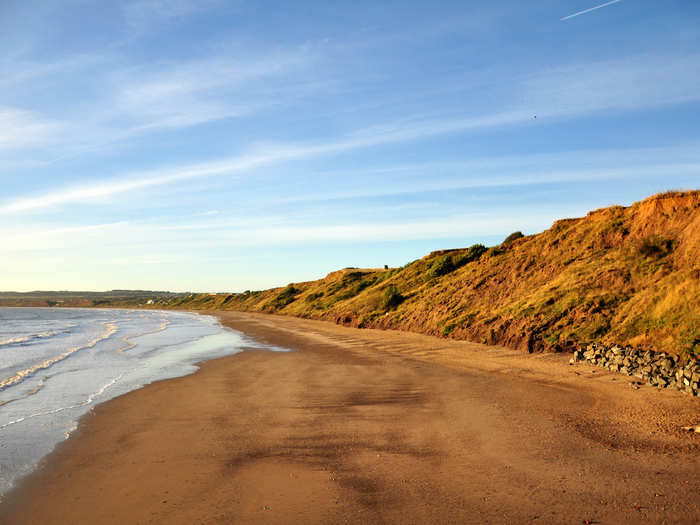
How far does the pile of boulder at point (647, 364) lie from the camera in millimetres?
11945

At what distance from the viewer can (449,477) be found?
23.0ft

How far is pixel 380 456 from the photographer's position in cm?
795

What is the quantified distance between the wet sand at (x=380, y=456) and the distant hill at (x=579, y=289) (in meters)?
4.94

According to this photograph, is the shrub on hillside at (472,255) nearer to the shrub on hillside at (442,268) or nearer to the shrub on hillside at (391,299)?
the shrub on hillside at (442,268)

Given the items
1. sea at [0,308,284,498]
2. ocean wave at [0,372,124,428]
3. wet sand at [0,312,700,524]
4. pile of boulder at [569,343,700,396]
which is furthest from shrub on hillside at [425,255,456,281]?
ocean wave at [0,372,124,428]

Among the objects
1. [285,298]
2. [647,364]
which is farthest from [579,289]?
[285,298]

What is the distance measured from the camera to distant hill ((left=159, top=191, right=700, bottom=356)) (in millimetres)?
17375

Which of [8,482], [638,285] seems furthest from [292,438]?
[638,285]

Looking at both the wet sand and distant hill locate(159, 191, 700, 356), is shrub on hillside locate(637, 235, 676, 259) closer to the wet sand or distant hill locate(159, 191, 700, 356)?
distant hill locate(159, 191, 700, 356)

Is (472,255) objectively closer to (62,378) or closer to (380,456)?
(62,378)

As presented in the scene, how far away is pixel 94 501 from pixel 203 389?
7.89m

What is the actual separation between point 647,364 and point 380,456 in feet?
33.7

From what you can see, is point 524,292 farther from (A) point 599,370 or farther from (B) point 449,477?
(B) point 449,477

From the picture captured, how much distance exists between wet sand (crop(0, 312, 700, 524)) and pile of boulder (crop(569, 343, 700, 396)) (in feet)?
1.82
